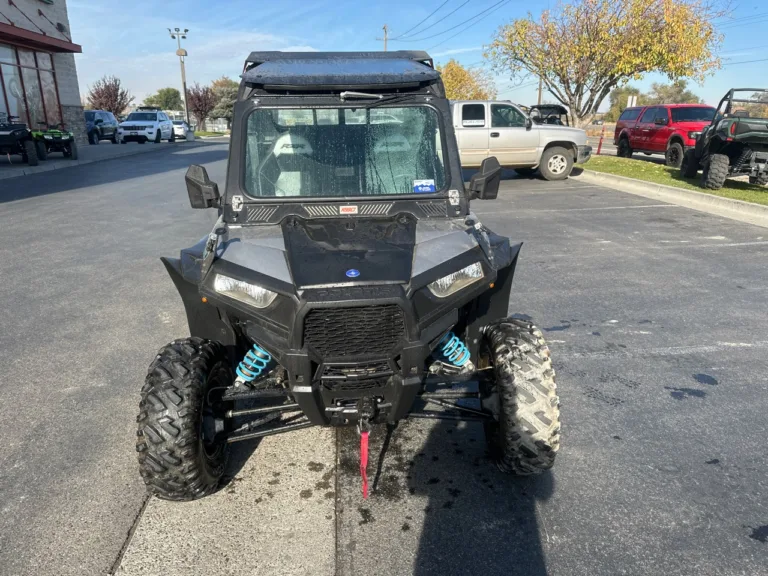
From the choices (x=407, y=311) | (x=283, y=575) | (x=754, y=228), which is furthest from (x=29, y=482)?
(x=754, y=228)

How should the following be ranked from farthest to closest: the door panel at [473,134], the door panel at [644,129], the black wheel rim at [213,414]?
1. the door panel at [644,129]
2. the door panel at [473,134]
3. the black wheel rim at [213,414]

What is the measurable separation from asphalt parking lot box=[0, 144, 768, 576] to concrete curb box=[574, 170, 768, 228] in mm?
4842

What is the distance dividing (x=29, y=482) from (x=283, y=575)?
1638 millimetres

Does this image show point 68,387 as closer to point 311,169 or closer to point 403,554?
point 311,169

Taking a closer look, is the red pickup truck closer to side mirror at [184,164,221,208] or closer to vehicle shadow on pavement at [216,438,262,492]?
side mirror at [184,164,221,208]

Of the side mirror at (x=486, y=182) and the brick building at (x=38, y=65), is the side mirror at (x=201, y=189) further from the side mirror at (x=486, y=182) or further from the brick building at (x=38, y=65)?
the brick building at (x=38, y=65)

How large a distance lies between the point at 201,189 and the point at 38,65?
92.7 ft

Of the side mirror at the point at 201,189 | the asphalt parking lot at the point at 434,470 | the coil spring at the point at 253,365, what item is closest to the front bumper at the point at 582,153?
the asphalt parking lot at the point at 434,470

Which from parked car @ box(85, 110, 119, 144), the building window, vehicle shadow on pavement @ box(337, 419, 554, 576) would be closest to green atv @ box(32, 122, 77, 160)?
the building window

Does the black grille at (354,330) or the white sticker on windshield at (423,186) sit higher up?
the white sticker on windshield at (423,186)

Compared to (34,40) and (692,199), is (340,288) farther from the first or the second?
(34,40)

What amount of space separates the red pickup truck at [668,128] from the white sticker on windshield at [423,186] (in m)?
15.4

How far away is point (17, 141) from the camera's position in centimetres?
1764

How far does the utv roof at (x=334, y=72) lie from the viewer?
336cm
